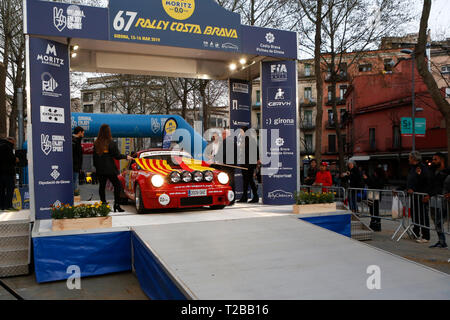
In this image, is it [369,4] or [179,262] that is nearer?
[179,262]

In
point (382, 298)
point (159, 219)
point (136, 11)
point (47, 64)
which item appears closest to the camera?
point (382, 298)

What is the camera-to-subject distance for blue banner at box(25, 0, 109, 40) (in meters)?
6.64

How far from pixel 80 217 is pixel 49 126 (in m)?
2.15

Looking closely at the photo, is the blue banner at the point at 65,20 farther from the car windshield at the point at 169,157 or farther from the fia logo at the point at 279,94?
the fia logo at the point at 279,94

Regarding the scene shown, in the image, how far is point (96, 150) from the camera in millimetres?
7109

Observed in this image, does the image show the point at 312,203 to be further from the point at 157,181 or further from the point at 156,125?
the point at 156,125

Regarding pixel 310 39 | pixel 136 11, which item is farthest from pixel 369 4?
pixel 136 11

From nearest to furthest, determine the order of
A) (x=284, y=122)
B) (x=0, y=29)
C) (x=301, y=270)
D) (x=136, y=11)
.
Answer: (x=301, y=270), (x=136, y=11), (x=284, y=122), (x=0, y=29)

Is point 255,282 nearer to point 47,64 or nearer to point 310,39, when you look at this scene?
point 47,64

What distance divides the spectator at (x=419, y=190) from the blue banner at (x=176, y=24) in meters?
4.49

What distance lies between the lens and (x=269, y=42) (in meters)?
8.66

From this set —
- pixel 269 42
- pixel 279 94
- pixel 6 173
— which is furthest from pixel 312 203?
pixel 6 173

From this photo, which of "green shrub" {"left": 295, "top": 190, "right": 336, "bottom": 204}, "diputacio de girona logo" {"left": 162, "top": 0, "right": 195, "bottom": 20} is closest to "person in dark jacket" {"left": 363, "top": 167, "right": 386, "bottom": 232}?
"green shrub" {"left": 295, "top": 190, "right": 336, "bottom": 204}
